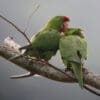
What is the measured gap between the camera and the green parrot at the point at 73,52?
149cm

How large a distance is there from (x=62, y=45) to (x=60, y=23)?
0.23 m

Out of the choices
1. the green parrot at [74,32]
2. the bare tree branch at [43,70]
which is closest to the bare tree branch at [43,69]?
the bare tree branch at [43,70]

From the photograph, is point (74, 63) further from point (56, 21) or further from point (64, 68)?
point (56, 21)

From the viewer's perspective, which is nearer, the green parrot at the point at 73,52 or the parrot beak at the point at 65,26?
the green parrot at the point at 73,52

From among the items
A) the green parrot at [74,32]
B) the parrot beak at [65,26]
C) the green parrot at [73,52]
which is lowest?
the green parrot at [73,52]

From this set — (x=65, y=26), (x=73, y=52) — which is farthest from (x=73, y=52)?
(x=65, y=26)

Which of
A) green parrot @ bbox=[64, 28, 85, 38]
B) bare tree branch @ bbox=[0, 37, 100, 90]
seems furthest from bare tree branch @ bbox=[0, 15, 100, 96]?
green parrot @ bbox=[64, 28, 85, 38]

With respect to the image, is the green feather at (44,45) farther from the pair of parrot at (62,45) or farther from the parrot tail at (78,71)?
the parrot tail at (78,71)

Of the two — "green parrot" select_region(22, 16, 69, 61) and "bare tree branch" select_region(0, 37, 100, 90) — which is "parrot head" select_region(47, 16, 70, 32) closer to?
"green parrot" select_region(22, 16, 69, 61)

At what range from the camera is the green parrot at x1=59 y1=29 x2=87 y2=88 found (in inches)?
58.5

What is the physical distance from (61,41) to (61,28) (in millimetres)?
188

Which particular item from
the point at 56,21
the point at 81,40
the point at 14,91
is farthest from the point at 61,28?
the point at 14,91

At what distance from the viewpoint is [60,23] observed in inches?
68.8

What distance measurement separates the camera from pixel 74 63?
4.92ft
